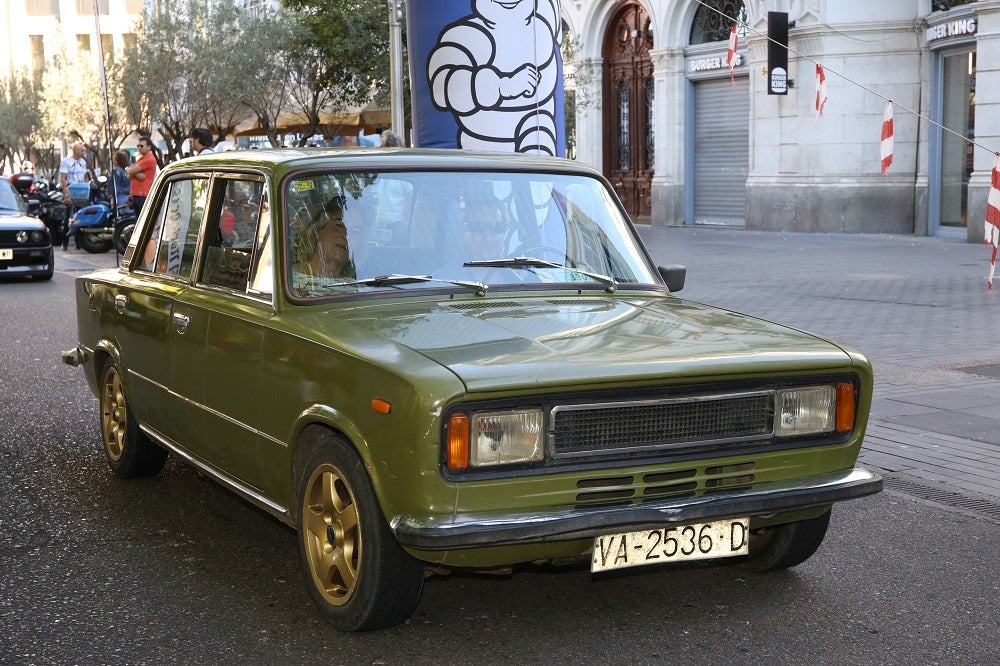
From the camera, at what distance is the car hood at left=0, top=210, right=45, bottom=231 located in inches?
714

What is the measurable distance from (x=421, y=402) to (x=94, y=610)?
155 cm

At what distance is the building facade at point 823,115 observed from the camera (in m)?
22.4

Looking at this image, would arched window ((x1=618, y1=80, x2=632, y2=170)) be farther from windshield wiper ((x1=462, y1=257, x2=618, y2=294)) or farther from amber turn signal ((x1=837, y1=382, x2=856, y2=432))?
amber turn signal ((x1=837, y1=382, x2=856, y2=432))

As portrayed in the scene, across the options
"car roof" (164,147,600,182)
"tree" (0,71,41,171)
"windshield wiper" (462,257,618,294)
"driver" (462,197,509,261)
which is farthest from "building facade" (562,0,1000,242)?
"tree" (0,71,41,171)

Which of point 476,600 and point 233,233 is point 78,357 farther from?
point 476,600

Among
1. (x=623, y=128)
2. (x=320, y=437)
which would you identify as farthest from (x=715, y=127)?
(x=320, y=437)

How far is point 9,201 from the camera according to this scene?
1934 centimetres

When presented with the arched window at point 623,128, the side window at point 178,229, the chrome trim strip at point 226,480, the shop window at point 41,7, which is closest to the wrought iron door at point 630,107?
the arched window at point 623,128

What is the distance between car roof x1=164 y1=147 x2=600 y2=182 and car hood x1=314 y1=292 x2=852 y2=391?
68 cm

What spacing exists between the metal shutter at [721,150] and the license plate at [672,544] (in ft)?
76.1

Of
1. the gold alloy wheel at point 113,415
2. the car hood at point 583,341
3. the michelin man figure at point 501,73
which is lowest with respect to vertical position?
the gold alloy wheel at point 113,415

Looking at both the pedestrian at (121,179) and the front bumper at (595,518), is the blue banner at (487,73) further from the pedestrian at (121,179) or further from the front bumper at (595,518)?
the pedestrian at (121,179)

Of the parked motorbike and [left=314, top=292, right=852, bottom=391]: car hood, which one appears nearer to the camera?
[left=314, top=292, right=852, bottom=391]: car hood

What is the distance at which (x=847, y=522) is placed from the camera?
5598mm
